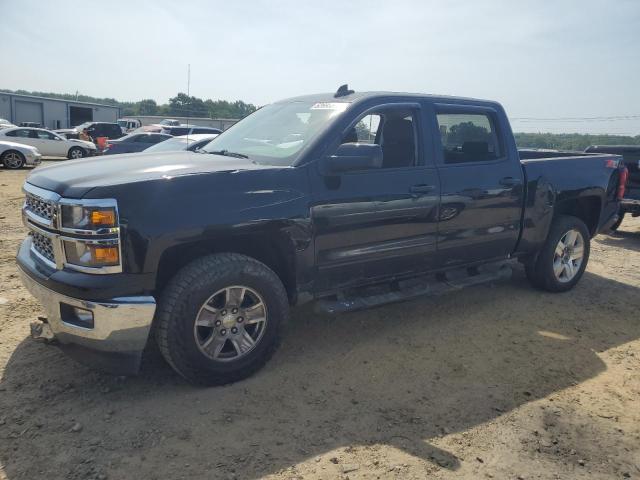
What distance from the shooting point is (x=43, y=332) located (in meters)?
3.23

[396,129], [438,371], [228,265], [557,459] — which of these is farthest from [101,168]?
[557,459]

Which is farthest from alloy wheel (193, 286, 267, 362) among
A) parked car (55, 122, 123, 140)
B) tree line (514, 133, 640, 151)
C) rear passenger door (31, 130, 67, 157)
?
parked car (55, 122, 123, 140)

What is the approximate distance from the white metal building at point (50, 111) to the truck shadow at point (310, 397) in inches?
1940

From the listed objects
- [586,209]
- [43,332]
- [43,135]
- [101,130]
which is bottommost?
[43,332]

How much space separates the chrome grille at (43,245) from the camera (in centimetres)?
313

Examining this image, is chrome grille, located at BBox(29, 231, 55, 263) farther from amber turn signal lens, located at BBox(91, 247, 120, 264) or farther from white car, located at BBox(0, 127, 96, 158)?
white car, located at BBox(0, 127, 96, 158)

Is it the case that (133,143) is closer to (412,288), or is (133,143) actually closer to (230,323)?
(412,288)

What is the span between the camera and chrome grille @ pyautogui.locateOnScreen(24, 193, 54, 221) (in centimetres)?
304

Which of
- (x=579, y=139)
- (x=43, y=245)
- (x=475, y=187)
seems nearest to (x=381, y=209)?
(x=475, y=187)

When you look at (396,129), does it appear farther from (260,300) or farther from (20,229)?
(20,229)

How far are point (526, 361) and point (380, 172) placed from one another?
6.05 feet

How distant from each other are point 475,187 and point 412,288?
1.05 metres

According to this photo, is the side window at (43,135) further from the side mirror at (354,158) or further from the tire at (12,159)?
the side mirror at (354,158)

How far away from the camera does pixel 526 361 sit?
393cm
